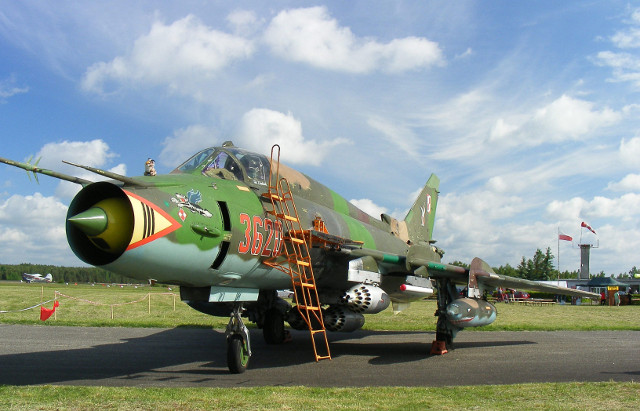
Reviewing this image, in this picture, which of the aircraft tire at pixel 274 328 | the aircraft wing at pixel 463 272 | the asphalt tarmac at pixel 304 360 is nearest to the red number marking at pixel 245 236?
the asphalt tarmac at pixel 304 360

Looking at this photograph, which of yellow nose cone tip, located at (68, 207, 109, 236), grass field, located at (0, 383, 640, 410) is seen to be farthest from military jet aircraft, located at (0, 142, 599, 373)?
grass field, located at (0, 383, 640, 410)

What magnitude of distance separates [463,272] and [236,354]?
233 inches

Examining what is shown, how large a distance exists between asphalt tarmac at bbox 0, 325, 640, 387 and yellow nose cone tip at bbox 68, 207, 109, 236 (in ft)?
9.45

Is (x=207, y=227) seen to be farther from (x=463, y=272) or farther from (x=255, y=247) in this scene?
(x=463, y=272)

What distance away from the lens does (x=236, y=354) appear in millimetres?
8414

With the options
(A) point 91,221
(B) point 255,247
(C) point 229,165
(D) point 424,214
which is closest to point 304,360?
(B) point 255,247

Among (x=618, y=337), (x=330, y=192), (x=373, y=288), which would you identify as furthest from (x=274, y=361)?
(x=618, y=337)

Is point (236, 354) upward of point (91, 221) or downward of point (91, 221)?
downward

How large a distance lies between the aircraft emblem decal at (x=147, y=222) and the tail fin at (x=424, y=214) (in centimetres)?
1089

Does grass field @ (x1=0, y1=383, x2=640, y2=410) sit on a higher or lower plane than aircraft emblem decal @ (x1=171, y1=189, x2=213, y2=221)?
lower

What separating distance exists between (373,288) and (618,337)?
9410mm

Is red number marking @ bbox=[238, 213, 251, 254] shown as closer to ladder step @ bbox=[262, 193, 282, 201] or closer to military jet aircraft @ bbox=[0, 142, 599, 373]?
military jet aircraft @ bbox=[0, 142, 599, 373]

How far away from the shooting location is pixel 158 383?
24.7 feet

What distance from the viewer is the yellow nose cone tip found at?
5.54 metres
